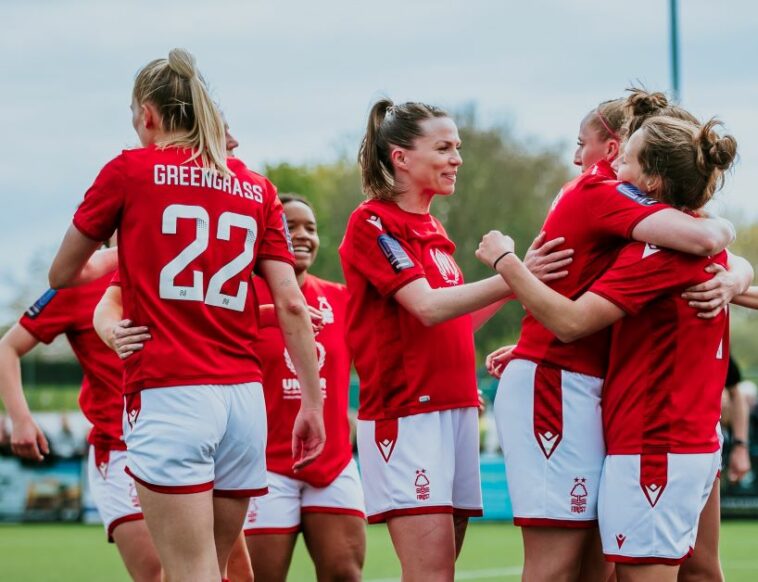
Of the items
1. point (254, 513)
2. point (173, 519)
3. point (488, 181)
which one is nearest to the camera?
point (173, 519)

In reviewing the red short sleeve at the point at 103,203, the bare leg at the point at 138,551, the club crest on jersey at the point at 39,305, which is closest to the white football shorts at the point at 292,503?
the bare leg at the point at 138,551

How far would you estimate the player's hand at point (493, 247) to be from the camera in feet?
14.1

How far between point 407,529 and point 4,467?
599 inches

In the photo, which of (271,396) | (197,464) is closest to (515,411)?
(197,464)

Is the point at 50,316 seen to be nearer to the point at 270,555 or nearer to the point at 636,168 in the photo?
the point at 270,555

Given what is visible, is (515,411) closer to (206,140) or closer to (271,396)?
(206,140)

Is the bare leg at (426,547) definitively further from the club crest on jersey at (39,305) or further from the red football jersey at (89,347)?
the club crest on jersey at (39,305)

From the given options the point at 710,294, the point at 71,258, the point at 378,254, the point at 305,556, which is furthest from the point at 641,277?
the point at 305,556

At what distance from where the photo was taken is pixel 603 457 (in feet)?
14.1

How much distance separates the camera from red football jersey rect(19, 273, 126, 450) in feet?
19.2

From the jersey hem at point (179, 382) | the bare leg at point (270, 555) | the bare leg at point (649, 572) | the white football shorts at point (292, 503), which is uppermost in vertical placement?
the jersey hem at point (179, 382)

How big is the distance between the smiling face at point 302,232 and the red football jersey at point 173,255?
7.41 ft

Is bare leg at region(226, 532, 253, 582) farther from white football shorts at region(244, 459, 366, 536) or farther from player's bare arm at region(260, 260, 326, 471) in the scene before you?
player's bare arm at region(260, 260, 326, 471)

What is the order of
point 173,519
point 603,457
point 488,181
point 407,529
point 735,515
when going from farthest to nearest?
point 488,181, point 735,515, point 407,529, point 603,457, point 173,519
